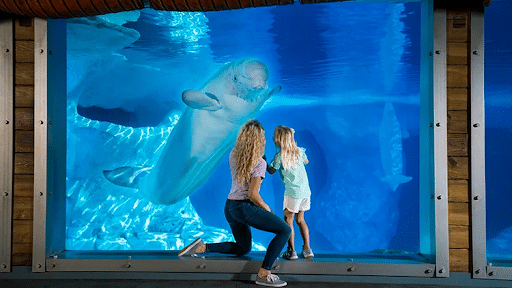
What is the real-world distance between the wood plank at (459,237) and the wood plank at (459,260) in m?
0.05

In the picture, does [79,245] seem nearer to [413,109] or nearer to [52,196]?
[52,196]

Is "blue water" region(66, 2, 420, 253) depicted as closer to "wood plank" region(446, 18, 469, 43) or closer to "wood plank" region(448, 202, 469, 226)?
"wood plank" region(446, 18, 469, 43)

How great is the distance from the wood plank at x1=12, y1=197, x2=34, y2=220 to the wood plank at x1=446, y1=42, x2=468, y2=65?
4203mm

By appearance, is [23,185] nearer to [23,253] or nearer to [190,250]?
[23,253]

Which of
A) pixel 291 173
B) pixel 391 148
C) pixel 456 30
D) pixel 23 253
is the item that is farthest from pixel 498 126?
pixel 23 253

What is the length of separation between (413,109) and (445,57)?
44.9 ft

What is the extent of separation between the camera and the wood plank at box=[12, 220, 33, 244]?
153 inches

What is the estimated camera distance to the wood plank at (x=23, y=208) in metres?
3.89

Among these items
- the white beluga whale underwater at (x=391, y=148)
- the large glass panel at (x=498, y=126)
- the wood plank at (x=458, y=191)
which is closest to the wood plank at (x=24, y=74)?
the wood plank at (x=458, y=191)

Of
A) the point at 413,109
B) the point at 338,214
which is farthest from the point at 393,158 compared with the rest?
the point at 338,214

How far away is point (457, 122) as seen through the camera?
3.77 meters

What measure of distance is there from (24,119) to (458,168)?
4135mm

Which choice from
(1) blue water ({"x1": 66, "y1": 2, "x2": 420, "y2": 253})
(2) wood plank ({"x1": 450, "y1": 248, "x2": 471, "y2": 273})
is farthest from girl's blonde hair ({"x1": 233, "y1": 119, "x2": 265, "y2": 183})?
(1) blue water ({"x1": 66, "y1": 2, "x2": 420, "y2": 253})

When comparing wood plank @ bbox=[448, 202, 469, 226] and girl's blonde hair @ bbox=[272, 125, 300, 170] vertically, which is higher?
girl's blonde hair @ bbox=[272, 125, 300, 170]
